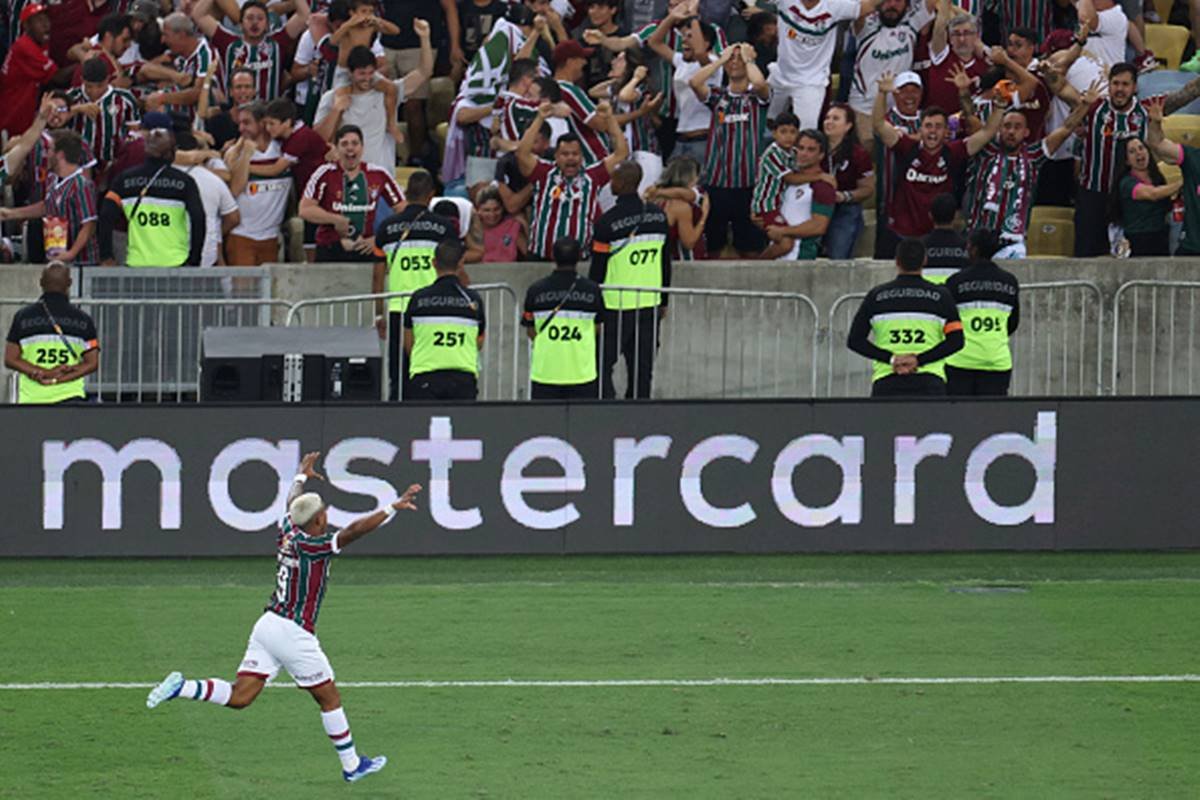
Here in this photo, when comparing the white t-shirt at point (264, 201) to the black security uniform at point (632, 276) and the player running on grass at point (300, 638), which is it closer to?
the black security uniform at point (632, 276)

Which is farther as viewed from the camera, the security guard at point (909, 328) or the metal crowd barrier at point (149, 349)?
the metal crowd barrier at point (149, 349)

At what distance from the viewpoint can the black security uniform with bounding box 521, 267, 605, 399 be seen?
17.5m

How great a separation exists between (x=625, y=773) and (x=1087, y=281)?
999cm

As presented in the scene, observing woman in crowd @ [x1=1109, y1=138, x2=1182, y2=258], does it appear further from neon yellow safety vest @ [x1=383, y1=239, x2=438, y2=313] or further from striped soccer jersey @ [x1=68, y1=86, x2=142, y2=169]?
striped soccer jersey @ [x1=68, y1=86, x2=142, y2=169]

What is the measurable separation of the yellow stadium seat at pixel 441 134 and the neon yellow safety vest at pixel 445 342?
4438 millimetres

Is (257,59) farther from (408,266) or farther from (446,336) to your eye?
(446,336)

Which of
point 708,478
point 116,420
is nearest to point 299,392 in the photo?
point 116,420

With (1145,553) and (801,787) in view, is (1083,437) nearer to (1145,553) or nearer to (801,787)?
(1145,553)

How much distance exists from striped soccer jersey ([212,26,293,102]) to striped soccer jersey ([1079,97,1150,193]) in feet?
25.5

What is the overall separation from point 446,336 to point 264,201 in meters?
3.51

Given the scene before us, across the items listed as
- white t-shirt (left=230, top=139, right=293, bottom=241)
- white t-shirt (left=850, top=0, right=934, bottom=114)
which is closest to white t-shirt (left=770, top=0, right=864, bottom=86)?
white t-shirt (left=850, top=0, right=934, bottom=114)

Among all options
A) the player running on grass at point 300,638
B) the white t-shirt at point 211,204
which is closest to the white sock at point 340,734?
the player running on grass at point 300,638

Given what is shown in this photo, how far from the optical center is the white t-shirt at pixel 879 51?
67.9ft

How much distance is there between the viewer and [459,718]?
467 inches
